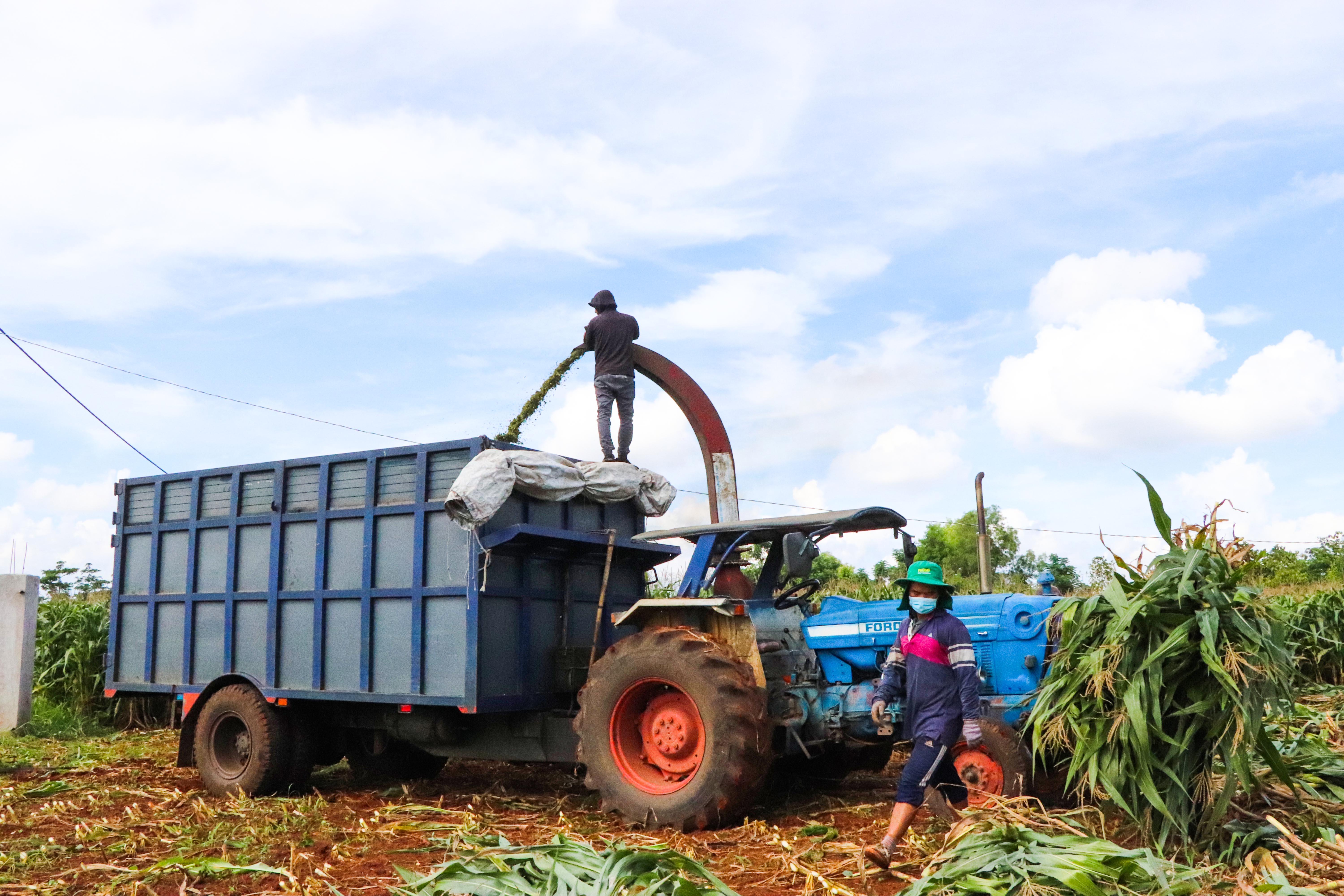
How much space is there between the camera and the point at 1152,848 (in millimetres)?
5680

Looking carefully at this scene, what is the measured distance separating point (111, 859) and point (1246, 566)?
263 inches

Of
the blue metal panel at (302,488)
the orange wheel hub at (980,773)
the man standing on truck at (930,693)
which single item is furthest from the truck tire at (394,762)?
the man standing on truck at (930,693)

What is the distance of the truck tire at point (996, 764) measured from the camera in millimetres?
6863

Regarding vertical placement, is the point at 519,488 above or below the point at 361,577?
above

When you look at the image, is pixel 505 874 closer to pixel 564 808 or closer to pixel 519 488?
pixel 564 808

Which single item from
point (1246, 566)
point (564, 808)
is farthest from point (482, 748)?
point (1246, 566)

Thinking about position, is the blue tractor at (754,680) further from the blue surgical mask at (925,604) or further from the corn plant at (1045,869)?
the corn plant at (1045,869)

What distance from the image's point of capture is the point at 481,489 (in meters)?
7.82

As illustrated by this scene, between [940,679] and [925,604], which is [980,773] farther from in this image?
[925,604]

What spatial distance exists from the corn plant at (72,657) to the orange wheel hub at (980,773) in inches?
470

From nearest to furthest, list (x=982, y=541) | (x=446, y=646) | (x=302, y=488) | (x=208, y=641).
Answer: (x=446, y=646) < (x=302, y=488) < (x=208, y=641) < (x=982, y=541)

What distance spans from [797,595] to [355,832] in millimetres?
3618

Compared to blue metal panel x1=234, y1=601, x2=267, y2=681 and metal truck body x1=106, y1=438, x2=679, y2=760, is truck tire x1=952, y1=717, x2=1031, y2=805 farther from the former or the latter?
blue metal panel x1=234, y1=601, x2=267, y2=681

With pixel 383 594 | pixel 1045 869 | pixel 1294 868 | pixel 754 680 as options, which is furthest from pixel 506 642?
pixel 1294 868
